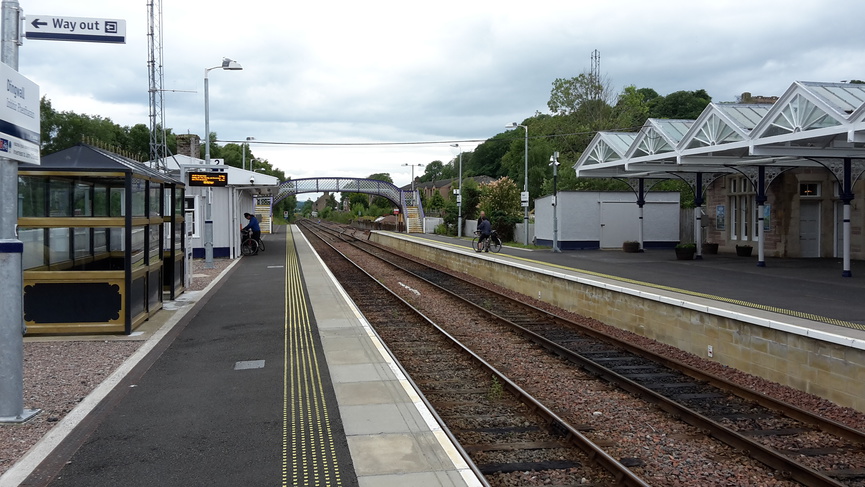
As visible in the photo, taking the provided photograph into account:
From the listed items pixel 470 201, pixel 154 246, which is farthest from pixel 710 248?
pixel 470 201

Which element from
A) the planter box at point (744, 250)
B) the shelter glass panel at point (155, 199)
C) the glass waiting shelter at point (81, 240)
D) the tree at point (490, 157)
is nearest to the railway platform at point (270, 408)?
the glass waiting shelter at point (81, 240)

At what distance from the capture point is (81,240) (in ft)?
37.5

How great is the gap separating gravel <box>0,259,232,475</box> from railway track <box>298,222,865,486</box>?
6047 mm

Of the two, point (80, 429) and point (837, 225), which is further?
point (837, 225)

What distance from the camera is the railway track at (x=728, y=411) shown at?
225 inches

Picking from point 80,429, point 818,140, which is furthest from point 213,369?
point 818,140

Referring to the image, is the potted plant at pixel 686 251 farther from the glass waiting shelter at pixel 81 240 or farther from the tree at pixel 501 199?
the tree at pixel 501 199

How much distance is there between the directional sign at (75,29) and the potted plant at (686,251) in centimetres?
2057

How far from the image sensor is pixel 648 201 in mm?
31781

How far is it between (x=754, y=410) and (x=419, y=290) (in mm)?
12080

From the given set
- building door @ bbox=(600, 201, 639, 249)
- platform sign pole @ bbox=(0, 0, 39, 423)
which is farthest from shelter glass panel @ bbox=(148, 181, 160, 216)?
building door @ bbox=(600, 201, 639, 249)

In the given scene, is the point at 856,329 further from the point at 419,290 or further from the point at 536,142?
the point at 536,142

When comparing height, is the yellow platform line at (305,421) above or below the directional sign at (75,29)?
below

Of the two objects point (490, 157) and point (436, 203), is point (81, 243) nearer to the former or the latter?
point (436, 203)
